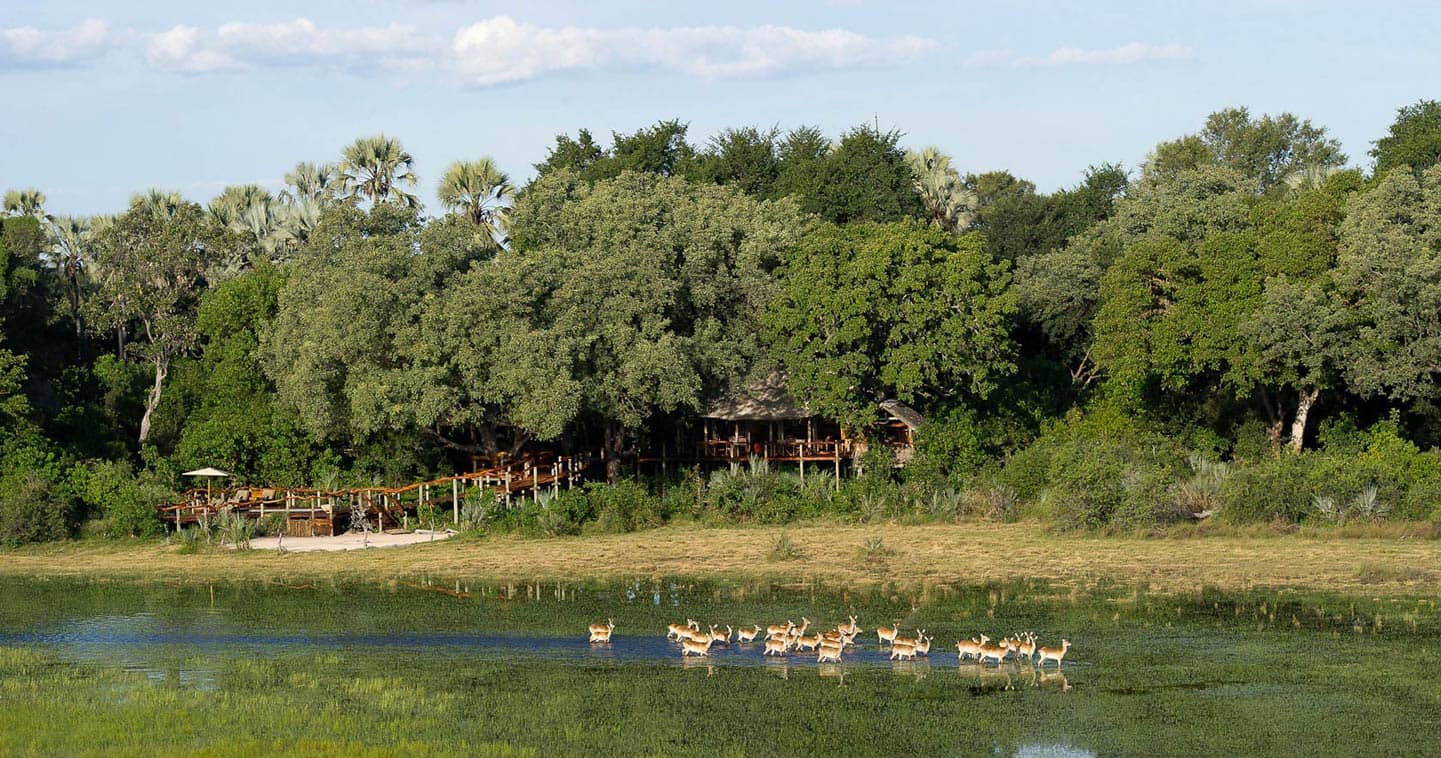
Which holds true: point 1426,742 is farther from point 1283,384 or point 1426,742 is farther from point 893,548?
point 1283,384

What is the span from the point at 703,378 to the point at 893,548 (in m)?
9.95

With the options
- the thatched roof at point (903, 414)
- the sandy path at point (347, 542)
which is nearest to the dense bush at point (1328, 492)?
the thatched roof at point (903, 414)

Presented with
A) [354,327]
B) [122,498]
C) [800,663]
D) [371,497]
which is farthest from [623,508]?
[800,663]

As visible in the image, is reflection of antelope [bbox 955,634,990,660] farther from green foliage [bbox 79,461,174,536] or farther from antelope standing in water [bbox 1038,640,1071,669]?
green foliage [bbox 79,461,174,536]

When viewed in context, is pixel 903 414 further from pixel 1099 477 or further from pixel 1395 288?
pixel 1395 288

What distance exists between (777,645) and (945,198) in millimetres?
41921

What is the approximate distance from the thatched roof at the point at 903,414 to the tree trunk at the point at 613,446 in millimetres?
6841

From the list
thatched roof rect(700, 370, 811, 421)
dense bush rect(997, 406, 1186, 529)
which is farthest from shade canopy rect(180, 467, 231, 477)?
dense bush rect(997, 406, 1186, 529)

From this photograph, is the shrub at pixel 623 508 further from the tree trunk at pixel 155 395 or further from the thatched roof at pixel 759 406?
the tree trunk at pixel 155 395

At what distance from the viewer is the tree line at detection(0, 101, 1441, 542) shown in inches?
1564

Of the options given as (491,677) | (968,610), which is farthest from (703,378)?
(491,677)

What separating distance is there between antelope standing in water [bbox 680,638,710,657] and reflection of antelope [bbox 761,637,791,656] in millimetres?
819

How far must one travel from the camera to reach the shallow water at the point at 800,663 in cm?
1866

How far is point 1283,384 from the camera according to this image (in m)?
42.6
